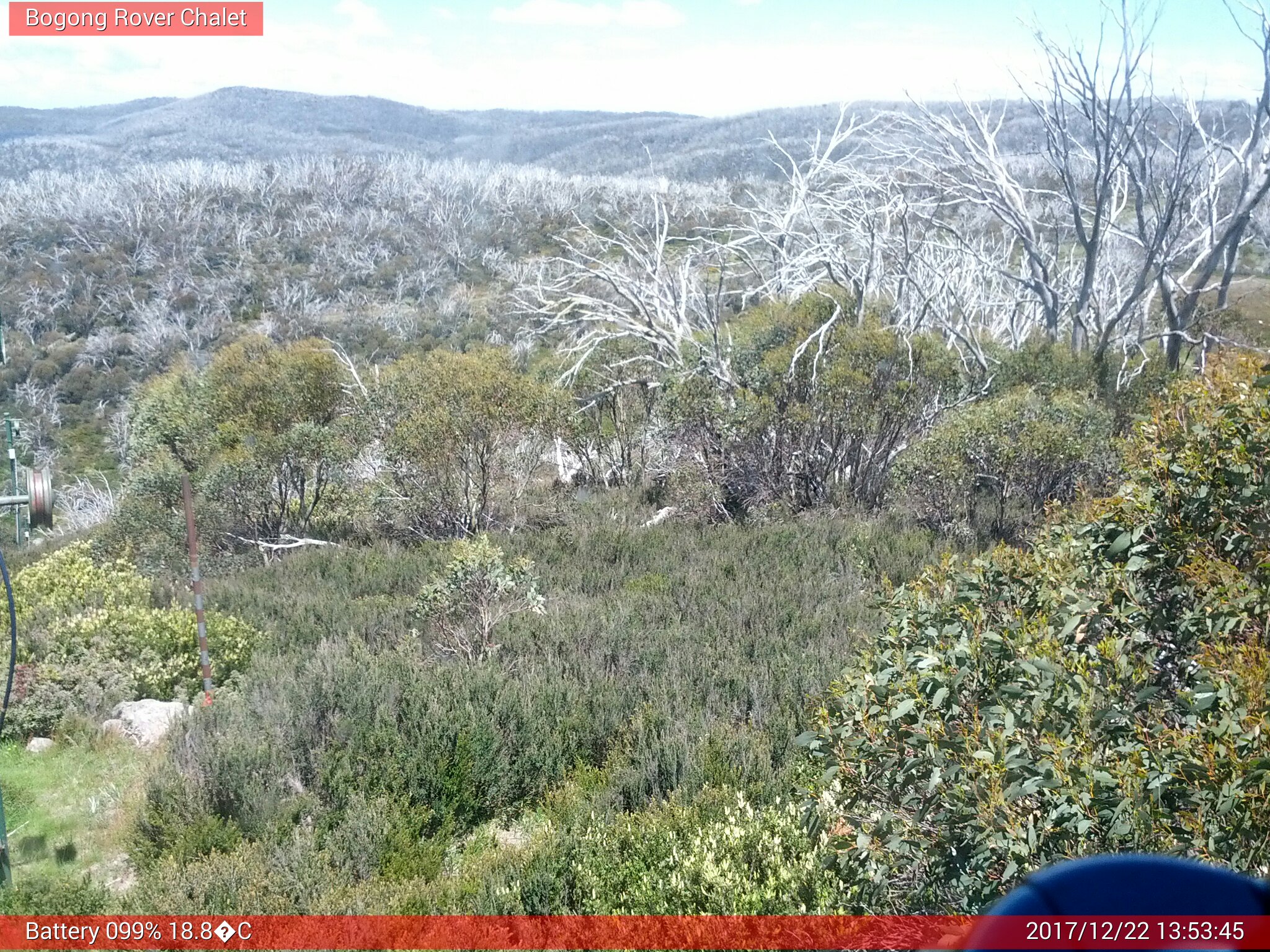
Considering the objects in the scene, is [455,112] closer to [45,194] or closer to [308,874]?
[45,194]

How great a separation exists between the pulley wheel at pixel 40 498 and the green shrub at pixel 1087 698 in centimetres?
324

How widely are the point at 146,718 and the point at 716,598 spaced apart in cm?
438

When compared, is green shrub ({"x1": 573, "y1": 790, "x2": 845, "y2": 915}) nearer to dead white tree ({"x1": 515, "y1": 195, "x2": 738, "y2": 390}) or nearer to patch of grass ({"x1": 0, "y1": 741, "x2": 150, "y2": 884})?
patch of grass ({"x1": 0, "y1": 741, "x2": 150, "y2": 884})

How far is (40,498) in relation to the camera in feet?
12.6

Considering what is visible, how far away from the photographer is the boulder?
5941 mm

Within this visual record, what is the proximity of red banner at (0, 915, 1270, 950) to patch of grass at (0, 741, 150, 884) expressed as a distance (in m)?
0.73

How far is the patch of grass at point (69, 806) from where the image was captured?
452cm

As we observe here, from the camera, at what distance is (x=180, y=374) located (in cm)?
1644

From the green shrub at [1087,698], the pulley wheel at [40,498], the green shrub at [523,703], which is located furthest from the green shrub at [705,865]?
the pulley wheel at [40,498]

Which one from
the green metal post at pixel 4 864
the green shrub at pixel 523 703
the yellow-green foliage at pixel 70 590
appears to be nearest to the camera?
the green metal post at pixel 4 864

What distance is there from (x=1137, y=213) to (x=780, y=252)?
492 cm

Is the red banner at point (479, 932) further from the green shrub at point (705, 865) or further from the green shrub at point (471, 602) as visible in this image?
the green shrub at point (471, 602)

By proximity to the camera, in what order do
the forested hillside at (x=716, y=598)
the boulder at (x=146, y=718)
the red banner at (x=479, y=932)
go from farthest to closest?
the boulder at (x=146, y=718)
the red banner at (x=479, y=932)
the forested hillside at (x=716, y=598)

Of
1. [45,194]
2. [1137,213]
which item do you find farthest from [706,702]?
[45,194]
